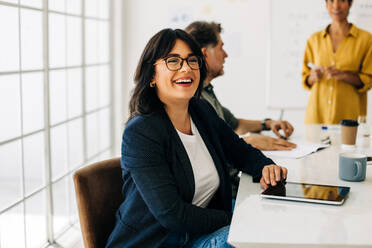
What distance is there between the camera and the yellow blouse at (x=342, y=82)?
3352mm

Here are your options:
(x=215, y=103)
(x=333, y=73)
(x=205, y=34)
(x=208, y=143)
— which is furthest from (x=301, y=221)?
(x=333, y=73)

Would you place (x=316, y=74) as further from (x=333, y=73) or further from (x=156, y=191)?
(x=156, y=191)

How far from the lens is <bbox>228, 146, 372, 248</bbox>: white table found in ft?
3.49

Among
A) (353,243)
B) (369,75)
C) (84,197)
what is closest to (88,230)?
(84,197)

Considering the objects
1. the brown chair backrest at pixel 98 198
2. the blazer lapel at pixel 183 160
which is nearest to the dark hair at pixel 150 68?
the blazer lapel at pixel 183 160

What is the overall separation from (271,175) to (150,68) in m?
0.55

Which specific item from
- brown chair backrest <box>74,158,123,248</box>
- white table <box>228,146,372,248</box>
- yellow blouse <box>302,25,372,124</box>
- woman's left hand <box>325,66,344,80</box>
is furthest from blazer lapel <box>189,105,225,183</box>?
yellow blouse <box>302,25,372,124</box>

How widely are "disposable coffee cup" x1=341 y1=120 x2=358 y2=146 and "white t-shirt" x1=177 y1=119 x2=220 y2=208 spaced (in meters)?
0.77

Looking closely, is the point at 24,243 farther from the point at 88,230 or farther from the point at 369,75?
the point at 369,75

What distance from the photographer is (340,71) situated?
3289 millimetres

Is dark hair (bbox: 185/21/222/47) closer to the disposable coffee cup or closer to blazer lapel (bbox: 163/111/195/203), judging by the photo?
the disposable coffee cup

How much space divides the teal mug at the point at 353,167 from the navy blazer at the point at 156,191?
422mm

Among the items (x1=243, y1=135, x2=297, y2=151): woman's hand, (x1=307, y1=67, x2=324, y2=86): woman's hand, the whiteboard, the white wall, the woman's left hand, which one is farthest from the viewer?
the white wall

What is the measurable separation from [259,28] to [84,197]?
3148mm
